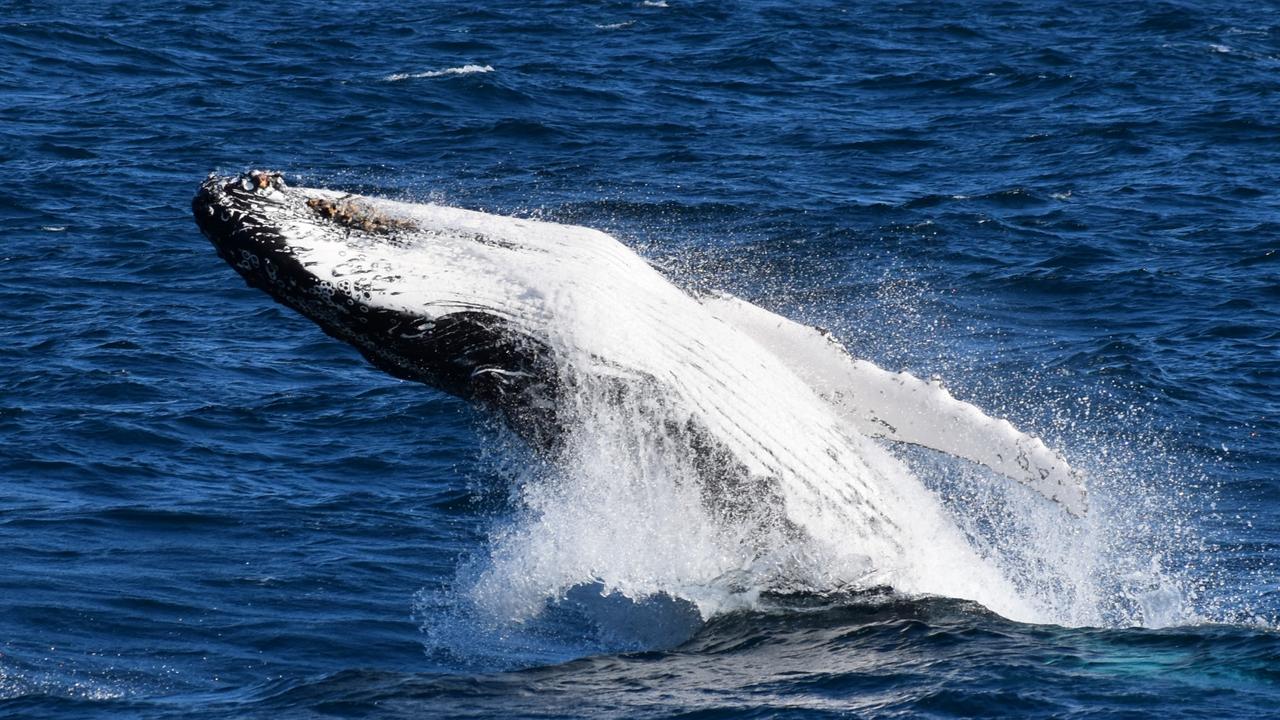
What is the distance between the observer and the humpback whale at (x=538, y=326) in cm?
1196

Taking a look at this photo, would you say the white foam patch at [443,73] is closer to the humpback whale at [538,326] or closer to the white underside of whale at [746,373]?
the white underside of whale at [746,373]

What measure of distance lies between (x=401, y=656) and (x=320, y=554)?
10.1ft

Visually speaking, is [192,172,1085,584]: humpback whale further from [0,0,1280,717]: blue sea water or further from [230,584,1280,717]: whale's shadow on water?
[0,0,1280,717]: blue sea water

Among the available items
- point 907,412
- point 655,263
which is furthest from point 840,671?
point 655,263

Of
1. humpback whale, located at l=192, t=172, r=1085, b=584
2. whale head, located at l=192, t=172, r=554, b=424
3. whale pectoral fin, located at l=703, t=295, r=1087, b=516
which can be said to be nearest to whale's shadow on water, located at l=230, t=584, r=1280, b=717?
humpback whale, located at l=192, t=172, r=1085, b=584

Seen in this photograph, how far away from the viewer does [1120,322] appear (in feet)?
80.7

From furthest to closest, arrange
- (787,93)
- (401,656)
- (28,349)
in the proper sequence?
(787,93)
(28,349)
(401,656)

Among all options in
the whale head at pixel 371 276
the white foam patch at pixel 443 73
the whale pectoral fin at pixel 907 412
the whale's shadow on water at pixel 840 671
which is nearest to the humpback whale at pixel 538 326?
the whale head at pixel 371 276

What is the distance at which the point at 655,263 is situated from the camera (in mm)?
17422

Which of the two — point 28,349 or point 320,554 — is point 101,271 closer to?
point 28,349

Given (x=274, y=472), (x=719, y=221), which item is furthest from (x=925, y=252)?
(x=274, y=472)

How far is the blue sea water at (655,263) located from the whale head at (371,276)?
2.25 metres

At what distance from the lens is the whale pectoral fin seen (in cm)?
1396

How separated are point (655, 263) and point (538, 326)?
5437mm
